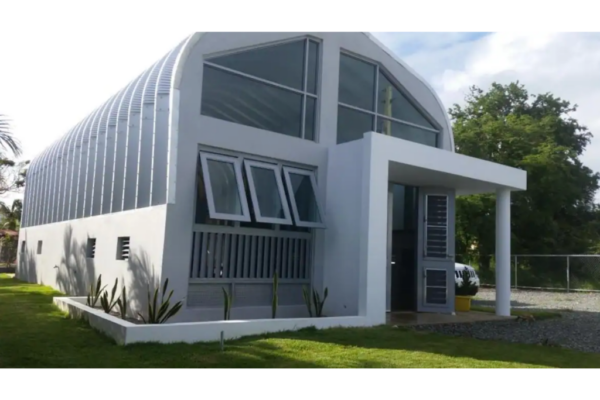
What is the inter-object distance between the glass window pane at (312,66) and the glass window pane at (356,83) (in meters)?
0.72

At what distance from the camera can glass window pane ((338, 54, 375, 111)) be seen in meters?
12.3

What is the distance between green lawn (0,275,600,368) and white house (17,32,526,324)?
1.71m

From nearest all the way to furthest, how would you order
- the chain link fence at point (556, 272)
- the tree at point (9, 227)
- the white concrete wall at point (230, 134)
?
the white concrete wall at point (230, 134)
the chain link fence at point (556, 272)
the tree at point (9, 227)

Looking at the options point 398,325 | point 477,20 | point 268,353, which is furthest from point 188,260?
point 477,20

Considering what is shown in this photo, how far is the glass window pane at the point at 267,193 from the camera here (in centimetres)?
1034

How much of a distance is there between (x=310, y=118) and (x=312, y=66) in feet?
Answer: 4.09

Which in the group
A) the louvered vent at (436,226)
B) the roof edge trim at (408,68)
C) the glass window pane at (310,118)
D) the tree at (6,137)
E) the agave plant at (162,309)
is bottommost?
the agave plant at (162,309)

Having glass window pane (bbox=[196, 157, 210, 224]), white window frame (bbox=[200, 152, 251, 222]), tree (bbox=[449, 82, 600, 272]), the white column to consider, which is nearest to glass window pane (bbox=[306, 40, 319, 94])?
white window frame (bbox=[200, 152, 251, 222])

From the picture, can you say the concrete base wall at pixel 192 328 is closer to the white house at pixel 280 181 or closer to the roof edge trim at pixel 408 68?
the white house at pixel 280 181

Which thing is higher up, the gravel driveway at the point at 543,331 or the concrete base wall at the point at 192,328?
the concrete base wall at the point at 192,328

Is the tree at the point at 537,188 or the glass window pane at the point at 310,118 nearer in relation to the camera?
the glass window pane at the point at 310,118

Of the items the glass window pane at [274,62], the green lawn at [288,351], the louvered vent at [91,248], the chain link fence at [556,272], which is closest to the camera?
the green lawn at [288,351]

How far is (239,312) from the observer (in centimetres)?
1013

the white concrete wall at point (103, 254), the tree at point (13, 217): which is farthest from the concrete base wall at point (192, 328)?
the tree at point (13, 217)
